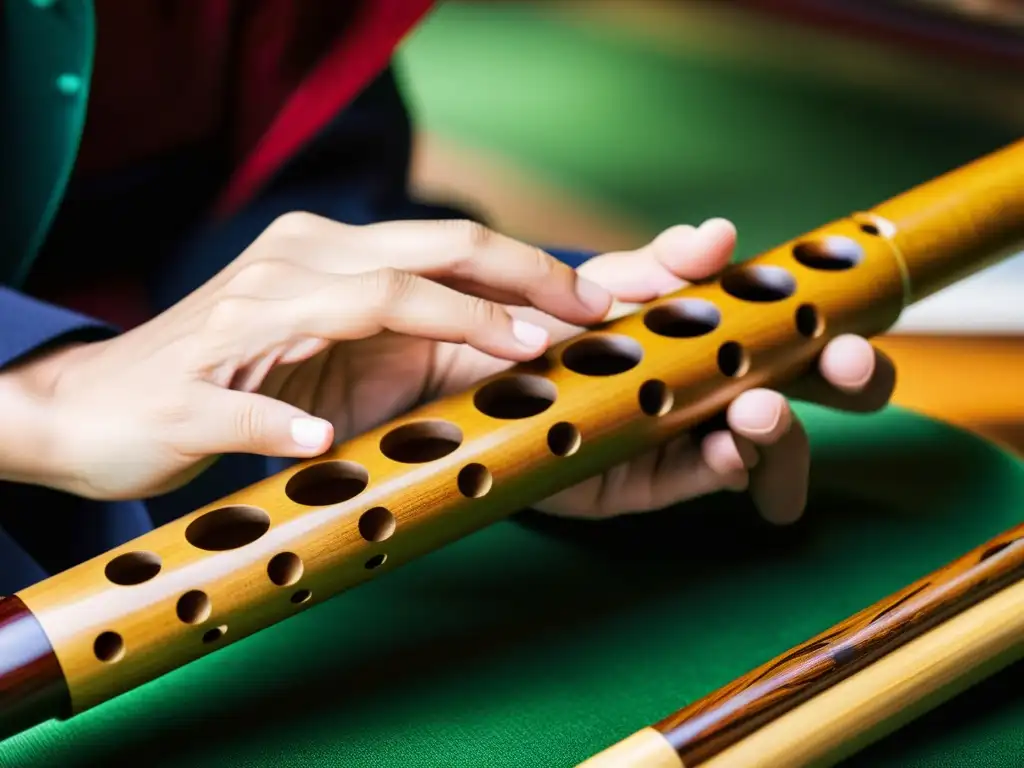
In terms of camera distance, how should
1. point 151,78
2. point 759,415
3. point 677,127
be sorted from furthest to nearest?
1. point 677,127
2. point 151,78
3. point 759,415

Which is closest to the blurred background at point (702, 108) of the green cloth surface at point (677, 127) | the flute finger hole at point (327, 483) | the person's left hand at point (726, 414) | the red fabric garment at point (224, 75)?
the green cloth surface at point (677, 127)

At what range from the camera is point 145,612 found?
0.42 metres

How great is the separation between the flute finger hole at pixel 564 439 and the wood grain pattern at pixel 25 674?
19 centimetres

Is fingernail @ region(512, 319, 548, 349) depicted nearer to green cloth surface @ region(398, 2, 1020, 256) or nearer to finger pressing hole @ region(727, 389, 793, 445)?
finger pressing hole @ region(727, 389, 793, 445)

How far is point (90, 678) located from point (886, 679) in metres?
0.26

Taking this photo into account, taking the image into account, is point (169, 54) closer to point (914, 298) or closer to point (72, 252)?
point (72, 252)

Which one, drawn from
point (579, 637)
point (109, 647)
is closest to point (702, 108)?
point (579, 637)

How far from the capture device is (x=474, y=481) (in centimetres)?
47

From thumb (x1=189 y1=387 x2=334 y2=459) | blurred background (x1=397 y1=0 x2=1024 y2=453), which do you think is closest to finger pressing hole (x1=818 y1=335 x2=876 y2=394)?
thumb (x1=189 y1=387 x2=334 y2=459)

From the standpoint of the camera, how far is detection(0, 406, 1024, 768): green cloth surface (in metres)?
0.46

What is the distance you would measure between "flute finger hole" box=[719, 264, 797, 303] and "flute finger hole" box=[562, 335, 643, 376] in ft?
0.18

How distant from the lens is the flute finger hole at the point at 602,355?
1.65ft

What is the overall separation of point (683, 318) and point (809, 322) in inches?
2.0

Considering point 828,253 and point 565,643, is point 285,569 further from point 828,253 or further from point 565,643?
point 828,253
